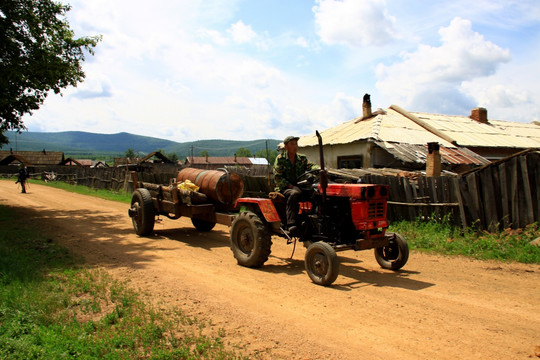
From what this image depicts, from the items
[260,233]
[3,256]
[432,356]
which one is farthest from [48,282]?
[432,356]

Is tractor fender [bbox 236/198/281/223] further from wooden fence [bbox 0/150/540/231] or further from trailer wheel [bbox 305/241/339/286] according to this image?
wooden fence [bbox 0/150/540/231]

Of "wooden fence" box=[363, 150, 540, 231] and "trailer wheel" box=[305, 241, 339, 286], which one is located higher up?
"wooden fence" box=[363, 150, 540, 231]

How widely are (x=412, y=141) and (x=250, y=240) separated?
478 inches

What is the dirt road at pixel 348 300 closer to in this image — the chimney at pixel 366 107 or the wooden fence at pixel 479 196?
the wooden fence at pixel 479 196

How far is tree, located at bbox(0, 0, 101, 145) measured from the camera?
40.5ft

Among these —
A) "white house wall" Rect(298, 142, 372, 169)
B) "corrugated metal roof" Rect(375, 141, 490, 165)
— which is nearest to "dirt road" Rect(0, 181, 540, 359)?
"corrugated metal roof" Rect(375, 141, 490, 165)

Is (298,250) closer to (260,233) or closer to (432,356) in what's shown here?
(260,233)

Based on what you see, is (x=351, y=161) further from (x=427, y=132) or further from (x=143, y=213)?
(x=143, y=213)

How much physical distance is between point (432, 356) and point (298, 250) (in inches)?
196

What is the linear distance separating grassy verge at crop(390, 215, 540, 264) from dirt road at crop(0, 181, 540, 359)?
0.43 m

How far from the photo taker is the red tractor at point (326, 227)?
5984 mm

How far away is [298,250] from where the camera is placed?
338 inches

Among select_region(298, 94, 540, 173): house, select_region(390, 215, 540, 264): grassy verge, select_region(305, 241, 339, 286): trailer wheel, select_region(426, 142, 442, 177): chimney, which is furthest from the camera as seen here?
select_region(298, 94, 540, 173): house

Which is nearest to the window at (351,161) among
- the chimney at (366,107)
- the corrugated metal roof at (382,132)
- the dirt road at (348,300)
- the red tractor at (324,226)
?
the corrugated metal roof at (382,132)
